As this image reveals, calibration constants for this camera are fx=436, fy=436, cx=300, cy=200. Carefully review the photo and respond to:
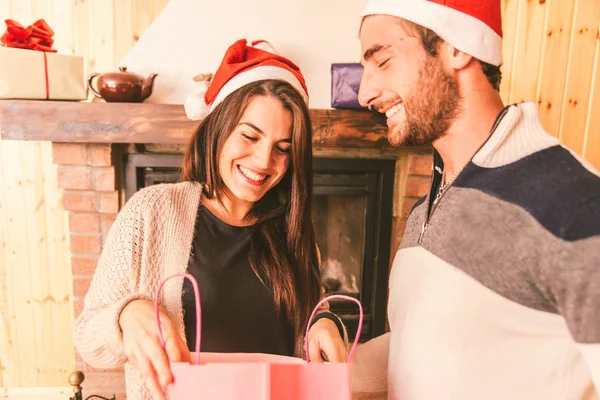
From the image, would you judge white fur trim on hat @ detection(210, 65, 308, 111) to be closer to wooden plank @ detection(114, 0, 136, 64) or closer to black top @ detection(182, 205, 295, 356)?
black top @ detection(182, 205, 295, 356)

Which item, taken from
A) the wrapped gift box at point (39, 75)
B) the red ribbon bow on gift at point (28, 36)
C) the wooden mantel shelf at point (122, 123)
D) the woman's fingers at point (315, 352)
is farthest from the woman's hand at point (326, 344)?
the red ribbon bow on gift at point (28, 36)

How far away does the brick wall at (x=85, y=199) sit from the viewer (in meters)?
1.79

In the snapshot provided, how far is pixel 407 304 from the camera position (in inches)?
36.8

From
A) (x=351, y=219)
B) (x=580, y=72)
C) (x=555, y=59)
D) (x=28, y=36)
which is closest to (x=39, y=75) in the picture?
(x=28, y=36)

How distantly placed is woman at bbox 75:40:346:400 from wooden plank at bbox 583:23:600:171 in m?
1.59

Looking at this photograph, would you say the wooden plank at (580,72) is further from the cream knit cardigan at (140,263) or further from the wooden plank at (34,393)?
the wooden plank at (34,393)

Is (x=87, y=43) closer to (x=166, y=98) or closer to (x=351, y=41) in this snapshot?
(x=166, y=98)

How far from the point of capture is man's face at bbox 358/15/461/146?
903 millimetres

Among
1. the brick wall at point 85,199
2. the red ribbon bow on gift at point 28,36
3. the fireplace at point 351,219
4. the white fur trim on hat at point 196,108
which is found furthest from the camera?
the fireplace at point 351,219

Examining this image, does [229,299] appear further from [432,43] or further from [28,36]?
[28,36]

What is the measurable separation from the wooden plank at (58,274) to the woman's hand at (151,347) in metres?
1.65

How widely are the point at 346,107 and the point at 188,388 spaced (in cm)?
136

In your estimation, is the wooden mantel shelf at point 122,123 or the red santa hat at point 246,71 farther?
the wooden mantel shelf at point 122,123

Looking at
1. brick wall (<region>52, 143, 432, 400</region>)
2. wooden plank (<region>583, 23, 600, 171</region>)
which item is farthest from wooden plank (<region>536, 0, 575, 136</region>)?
brick wall (<region>52, 143, 432, 400</region>)
